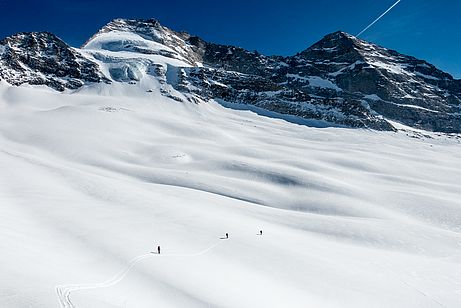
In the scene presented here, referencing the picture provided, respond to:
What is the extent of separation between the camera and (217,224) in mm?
21516

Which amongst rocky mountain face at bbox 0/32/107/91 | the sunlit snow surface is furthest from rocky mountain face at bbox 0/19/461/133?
the sunlit snow surface

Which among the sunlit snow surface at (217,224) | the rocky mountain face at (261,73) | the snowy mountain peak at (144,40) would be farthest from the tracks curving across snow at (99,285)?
the snowy mountain peak at (144,40)

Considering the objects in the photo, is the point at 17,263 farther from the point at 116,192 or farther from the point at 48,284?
the point at 116,192

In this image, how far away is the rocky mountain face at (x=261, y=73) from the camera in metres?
102

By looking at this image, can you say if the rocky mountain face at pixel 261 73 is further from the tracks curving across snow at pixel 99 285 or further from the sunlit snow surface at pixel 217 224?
the tracks curving across snow at pixel 99 285

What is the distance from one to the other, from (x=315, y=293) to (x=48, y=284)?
941 cm

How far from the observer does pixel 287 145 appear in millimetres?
60469

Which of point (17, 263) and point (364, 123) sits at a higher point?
point (364, 123)

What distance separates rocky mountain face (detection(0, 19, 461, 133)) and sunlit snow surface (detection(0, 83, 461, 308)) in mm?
49135

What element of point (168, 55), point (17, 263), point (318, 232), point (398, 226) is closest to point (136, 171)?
point (318, 232)

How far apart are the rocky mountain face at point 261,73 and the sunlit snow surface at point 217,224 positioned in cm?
4914

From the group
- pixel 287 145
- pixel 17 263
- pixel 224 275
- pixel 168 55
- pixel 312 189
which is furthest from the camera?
pixel 168 55

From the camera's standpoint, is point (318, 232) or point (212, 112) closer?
point (318, 232)

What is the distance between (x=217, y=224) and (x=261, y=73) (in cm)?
14515
